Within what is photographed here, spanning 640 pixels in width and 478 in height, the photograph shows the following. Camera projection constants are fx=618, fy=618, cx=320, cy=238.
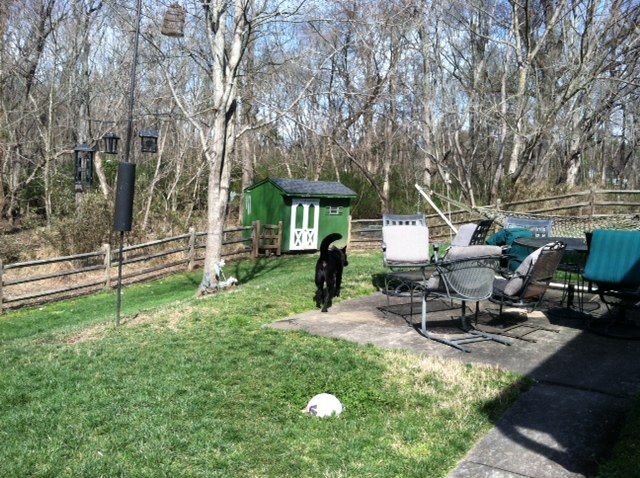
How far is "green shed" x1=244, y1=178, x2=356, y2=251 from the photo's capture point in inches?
698

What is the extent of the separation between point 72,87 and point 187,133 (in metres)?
4.47

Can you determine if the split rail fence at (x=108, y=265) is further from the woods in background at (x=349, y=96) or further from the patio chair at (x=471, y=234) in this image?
the patio chair at (x=471, y=234)

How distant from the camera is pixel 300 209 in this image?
58.8ft

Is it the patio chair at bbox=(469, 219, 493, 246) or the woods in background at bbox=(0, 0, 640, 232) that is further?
the woods in background at bbox=(0, 0, 640, 232)

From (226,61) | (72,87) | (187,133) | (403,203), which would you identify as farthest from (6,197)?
(226,61)

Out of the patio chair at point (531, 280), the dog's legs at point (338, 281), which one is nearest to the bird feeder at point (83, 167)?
the dog's legs at point (338, 281)

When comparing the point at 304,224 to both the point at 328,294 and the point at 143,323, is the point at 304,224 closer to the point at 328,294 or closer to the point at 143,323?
the point at 328,294

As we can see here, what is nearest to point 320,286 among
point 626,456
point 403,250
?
point 403,250

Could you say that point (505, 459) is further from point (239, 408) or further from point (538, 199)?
point (538, 199)

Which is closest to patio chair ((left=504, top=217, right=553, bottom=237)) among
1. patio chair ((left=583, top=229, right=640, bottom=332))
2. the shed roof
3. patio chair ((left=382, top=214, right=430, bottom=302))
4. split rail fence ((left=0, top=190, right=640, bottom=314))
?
split rail fence ((left=0, top=190, right=640, bottom=314))

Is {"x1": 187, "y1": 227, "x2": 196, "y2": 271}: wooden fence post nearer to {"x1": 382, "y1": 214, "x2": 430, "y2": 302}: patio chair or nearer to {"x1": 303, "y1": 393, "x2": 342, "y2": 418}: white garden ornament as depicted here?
{"x1": 382, "y1": 214, "x2": 430, "y2": 302}: patio chair

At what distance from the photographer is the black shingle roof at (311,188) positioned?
58.2 ft

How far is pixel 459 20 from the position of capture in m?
18.1

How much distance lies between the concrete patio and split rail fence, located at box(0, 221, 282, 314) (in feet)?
24.6
